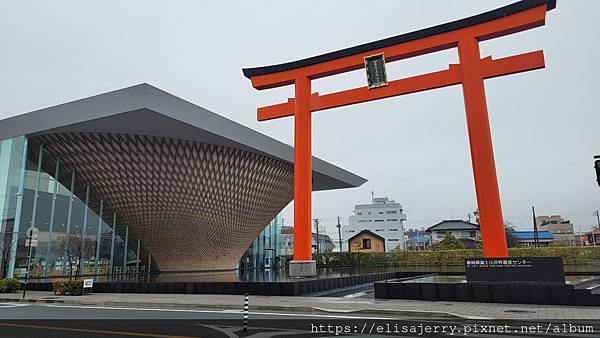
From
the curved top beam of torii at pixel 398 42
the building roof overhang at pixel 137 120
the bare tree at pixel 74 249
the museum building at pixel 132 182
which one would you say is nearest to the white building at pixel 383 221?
the museum building at pixel 132 182

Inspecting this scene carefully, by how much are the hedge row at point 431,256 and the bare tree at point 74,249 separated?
70.9ft

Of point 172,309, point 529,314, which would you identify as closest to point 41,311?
point 172,309

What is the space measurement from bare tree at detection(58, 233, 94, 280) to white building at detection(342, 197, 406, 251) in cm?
6792

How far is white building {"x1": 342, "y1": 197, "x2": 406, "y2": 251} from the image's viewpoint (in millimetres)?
85812

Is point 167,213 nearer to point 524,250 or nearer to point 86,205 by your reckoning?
point 86,205

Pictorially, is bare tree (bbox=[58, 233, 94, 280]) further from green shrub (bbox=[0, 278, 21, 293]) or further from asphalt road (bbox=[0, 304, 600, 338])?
asphalt road (bbox=[0, 304, 600, 338])

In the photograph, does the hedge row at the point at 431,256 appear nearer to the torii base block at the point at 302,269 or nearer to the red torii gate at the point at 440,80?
the torii base block at the point at 302,269

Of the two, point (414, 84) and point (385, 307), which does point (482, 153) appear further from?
point (385, 307)

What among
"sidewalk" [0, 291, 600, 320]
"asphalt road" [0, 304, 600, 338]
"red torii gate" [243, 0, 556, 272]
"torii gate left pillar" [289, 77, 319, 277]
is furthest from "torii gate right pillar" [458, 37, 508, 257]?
"torii gate left pillar" [289, 77, 319, 277]

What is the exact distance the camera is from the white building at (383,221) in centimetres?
8581

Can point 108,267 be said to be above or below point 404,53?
below

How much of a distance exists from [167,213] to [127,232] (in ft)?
10.4

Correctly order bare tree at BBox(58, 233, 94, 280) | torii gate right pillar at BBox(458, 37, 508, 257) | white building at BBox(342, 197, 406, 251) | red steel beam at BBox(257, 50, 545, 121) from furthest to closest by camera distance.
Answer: white building at BBox(342, 197, 406, 251) → bare tree at BBox(58, 233, 94, 280) → red steel beam at BBox(257, 50, 545, 121) → torii gate right pillar at BBox(458, 37, 508, 257)

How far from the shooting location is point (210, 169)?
28422mm
